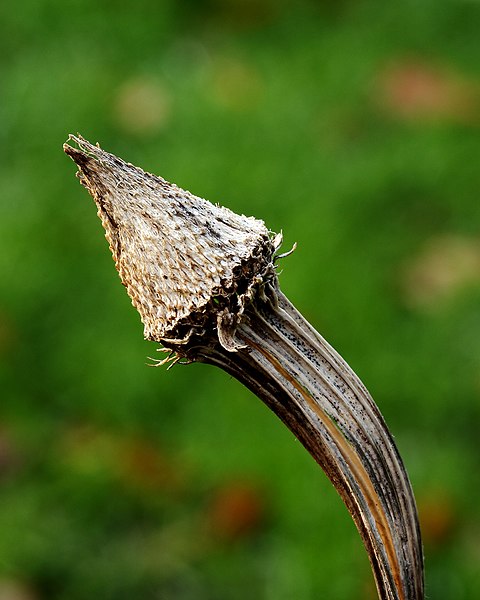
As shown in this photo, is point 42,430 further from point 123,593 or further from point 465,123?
point 465,123

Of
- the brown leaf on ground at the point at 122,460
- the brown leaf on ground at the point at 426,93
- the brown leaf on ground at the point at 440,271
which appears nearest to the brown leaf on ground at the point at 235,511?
the brown leaf on ground at the point at 122,460

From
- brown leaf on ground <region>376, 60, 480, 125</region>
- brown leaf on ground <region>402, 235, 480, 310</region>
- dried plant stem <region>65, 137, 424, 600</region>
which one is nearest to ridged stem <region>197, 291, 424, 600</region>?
dried plant stem <region>65, 137, 424, 600</region>

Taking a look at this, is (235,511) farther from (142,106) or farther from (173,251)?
(173,251)

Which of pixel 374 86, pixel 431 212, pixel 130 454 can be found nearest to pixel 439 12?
pixel 374 86

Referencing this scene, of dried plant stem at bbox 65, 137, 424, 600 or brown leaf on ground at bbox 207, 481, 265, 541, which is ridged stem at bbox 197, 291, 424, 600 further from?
brown leaf on ground at bbox 207, 481, 265, 541

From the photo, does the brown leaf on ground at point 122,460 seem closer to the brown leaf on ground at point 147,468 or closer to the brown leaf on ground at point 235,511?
the brown leaf on ground at point 147,468

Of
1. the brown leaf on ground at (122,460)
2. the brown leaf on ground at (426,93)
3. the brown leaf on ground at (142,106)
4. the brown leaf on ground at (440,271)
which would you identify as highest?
the brown leaf on ground at (426,93)
